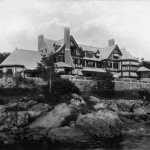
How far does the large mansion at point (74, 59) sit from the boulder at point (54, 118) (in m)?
19.3

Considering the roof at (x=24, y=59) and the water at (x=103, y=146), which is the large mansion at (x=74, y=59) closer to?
the roof at (x=24, y=59)

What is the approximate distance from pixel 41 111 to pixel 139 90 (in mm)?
29886

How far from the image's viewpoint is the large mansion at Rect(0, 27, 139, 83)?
70.4 m

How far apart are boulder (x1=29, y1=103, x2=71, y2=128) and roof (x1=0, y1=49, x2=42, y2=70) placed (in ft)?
69.3

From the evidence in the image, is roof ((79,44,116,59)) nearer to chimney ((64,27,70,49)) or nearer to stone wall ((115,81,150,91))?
chimney ((64,27,70,49))

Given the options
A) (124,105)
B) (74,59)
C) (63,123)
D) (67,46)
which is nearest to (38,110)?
(63,123)

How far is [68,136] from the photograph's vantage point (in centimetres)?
4256

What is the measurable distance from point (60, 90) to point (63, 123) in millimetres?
12064

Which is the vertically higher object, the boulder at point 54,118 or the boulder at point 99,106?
the boulder at point 99,106

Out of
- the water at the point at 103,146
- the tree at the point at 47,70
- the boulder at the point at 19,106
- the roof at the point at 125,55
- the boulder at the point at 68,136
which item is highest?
the roof at the point at 125,55

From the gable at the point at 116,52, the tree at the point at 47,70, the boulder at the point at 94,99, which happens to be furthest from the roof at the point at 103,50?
the boulder at the point at 94,99

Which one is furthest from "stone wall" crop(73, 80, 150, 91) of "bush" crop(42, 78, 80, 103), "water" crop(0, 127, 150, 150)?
"water" crop(0, 127, 150, 150)

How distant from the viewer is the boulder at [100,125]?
44438 millimetres

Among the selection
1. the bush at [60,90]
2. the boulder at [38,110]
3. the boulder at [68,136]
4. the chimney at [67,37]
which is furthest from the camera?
the chimney at [67,37]
